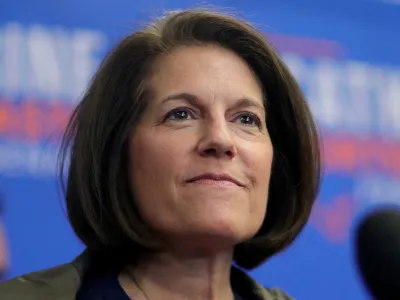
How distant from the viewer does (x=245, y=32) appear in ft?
4.35

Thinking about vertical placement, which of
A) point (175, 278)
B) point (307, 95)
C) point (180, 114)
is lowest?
point (175, 278)

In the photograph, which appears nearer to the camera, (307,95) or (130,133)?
(130,133)

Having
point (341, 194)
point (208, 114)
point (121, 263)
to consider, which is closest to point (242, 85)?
point (208, 114)

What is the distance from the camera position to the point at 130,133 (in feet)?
4.08

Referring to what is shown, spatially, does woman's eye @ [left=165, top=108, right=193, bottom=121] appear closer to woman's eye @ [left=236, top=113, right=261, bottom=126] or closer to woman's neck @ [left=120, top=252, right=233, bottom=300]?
woman's eye @ [left=236, top=113, right=261, bottom=126]

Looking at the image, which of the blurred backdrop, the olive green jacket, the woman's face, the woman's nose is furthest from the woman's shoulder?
the blurred backdrop

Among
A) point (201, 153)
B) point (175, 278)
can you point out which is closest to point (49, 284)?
point (175, 278)

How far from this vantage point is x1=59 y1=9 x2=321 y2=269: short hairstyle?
1.25 meters

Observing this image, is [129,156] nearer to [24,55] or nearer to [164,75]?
[164,75]

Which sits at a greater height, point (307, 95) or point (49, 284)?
point (307, 95)

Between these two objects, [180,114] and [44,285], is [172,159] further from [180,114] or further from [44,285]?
A: [44,285]

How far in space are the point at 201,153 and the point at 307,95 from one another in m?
1.00

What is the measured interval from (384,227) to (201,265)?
419 mm

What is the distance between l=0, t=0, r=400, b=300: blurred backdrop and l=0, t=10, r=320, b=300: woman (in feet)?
1.15
